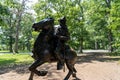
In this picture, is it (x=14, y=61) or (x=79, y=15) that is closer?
(x=14, y=61)

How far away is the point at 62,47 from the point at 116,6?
21.2ft

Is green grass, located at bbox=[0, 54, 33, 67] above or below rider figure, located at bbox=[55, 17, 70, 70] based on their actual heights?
below

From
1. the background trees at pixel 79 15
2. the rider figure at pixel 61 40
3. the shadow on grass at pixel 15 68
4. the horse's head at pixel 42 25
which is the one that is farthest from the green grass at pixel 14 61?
the horse's head at pixel 42 25

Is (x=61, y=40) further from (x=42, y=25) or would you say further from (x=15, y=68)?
(x=15, y=68)

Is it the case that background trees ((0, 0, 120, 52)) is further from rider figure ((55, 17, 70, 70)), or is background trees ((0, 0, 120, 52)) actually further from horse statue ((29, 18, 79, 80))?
horse statue ((29, 18, 79, 80))

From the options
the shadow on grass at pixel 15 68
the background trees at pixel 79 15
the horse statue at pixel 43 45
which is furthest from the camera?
the background trees at pixel 79 15

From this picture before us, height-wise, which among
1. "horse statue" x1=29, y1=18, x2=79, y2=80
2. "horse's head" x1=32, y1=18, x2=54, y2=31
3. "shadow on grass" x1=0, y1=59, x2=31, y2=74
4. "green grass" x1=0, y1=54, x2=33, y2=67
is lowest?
"green grass" x1=0, y1=54, x2=33, y2=67

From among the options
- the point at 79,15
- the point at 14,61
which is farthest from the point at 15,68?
the point at 79,15

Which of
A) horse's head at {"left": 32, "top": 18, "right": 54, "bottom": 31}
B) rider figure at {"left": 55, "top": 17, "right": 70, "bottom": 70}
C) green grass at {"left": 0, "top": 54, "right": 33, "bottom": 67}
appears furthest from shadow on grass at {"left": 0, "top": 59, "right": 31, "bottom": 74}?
horse's head at {"left": 32, "top": 18, "right": 54, "bottom": 31}

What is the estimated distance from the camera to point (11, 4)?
2862 cm

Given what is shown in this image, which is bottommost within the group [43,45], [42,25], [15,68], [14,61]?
[14,61]

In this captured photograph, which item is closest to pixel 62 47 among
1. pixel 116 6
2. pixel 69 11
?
pixel 116 6

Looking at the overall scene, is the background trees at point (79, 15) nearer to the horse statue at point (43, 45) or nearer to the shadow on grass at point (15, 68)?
the shadow on grass at point (15, 68)

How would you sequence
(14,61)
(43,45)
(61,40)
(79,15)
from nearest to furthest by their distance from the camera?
(43,45) → (61,40) → (14,61) → (79,15)
